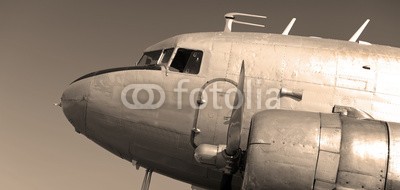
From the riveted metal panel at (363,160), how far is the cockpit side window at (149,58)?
14.7 ft

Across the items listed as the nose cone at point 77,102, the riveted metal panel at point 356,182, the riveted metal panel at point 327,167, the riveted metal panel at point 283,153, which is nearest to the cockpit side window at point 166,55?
the nose cone at point 77,102

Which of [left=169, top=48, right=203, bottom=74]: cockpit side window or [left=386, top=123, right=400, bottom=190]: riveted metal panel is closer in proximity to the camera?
[left=386, top=123, right=400, bottom=190]: riveted metal panel

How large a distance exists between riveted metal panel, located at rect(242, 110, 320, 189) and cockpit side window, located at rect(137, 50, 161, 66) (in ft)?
12.3

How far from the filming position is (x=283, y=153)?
7.39 metres

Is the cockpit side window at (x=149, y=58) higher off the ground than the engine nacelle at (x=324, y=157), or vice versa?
the cockpit side window at (x=149, y=58)

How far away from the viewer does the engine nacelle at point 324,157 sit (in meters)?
7.26

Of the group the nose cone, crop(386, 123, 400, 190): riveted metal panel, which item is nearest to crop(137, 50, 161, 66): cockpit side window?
the nose cone

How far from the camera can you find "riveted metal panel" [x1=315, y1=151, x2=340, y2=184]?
7.32 m

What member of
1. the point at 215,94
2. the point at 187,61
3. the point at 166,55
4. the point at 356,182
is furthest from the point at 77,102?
the point at 356,182

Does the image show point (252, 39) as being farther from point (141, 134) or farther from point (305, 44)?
point (141, 134)

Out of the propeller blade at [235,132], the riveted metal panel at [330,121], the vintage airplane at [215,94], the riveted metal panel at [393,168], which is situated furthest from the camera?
the vintage airplane at [215,94]

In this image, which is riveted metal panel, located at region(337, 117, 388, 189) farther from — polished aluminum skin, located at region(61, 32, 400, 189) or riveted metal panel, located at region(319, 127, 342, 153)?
polished aluminum skin, located at region(61, 32, 400, 189)

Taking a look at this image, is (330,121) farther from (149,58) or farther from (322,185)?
(149,58)

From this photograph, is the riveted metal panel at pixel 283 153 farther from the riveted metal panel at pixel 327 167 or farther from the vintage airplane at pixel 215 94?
the vintage airplane at pixel 215 94
